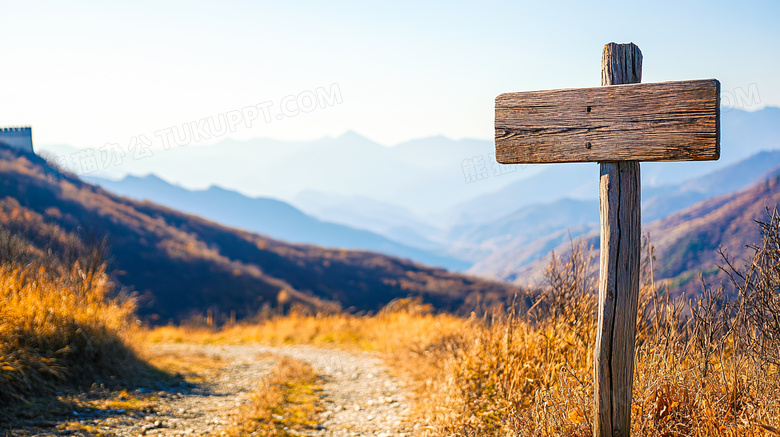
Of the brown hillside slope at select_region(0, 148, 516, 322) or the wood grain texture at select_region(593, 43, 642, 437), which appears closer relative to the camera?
the wood grain texture at select_region(593, 43, 642, 437)

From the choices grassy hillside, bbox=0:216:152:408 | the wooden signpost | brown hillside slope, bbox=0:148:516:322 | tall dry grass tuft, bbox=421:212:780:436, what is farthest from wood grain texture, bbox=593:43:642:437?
brown hillside slope, bbox=0:148:516:322

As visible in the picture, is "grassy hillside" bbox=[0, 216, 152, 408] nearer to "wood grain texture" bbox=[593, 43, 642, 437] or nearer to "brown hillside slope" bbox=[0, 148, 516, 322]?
"wood grain texture" bbox=[593, 43, 642, 437]

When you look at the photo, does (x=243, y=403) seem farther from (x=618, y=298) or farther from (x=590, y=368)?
(x=618, y=298)

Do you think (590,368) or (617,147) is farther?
(590,368)

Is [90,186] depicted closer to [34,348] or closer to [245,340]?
[245,340]

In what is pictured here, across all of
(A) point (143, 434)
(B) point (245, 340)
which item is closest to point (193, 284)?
(B) point (245, 340)

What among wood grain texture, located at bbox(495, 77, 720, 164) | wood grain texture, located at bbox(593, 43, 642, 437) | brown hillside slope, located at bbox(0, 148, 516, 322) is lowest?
brown hillside slope, located at bbox(0, 148, 516, 322)

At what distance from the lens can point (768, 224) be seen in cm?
296

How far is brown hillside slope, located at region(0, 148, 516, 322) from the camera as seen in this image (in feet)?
68.0

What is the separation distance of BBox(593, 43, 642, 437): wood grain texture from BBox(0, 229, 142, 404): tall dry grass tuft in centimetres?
452

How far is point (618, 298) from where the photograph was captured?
8.77ft

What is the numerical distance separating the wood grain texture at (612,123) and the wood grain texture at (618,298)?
170 mm

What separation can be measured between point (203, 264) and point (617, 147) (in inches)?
969

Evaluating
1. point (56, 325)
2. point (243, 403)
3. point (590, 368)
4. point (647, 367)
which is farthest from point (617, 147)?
point (56, 325)
